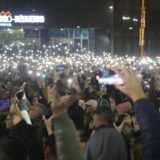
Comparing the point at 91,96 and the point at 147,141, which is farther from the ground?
the point at 147,141

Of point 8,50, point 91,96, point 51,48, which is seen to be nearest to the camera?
point 91,96

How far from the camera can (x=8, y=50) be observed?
124 feet

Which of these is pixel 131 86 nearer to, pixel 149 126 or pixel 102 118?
pixel 149 126

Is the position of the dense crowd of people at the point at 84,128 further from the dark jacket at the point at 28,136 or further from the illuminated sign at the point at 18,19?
the illuminated sign at the point at 18,19

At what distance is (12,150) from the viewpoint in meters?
3.40

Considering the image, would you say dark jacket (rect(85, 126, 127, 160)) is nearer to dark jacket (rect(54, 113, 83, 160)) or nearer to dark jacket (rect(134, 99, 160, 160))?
dark jacket (rect(54, 113, 83, 160))

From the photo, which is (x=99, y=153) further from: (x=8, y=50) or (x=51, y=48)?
(x=51, y=48)

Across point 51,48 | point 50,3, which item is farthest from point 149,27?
point 51,48

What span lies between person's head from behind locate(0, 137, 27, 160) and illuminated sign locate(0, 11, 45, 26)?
4589cm

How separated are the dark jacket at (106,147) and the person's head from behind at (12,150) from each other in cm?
227

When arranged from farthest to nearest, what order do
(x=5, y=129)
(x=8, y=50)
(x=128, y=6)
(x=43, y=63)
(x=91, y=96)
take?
(x=128, y=6)
(x=8, y=50)
(x=43, y=63)
(x=91, y=96)
(x=5, y=129)

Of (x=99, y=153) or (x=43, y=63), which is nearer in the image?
(x=99, y=153)

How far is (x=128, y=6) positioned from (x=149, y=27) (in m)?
4.18

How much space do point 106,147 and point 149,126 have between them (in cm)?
282
